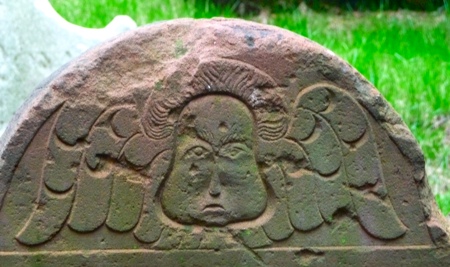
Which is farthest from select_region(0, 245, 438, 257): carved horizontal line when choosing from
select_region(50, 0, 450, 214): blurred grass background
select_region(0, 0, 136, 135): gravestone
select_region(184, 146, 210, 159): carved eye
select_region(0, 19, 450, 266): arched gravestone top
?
select_region(0, 0, 136, 135): gravestone

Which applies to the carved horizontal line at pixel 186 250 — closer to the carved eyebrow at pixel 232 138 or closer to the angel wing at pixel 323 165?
the angel wing at pixel 323 165

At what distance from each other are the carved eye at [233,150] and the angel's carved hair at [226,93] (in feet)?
0.24

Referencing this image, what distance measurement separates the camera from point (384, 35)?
6.30m

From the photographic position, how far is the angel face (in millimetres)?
2869

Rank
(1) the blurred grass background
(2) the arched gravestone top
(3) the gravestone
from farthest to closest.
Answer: (1) the blurred grass background, (3) the gravestone, (2) the arched gravestone top

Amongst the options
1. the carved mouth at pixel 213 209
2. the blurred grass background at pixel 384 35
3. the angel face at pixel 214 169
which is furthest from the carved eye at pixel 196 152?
the blurred grass background at pixel 384 35

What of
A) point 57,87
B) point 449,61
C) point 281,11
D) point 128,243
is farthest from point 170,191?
point 281,11

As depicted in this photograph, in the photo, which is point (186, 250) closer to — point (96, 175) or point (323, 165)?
point (96, 175)

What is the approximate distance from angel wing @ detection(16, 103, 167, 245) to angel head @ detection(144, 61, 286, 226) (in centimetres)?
5

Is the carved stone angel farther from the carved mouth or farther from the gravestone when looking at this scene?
the gravestone

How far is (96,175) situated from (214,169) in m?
0.31

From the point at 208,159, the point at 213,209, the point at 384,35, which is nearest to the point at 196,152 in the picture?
the point at 208,159

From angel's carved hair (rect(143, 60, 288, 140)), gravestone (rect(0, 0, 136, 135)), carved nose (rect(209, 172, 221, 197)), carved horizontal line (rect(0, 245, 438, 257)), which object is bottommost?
carved horizontal line (rect(0, 245, 438, 257))

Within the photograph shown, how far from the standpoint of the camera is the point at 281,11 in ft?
22.7
